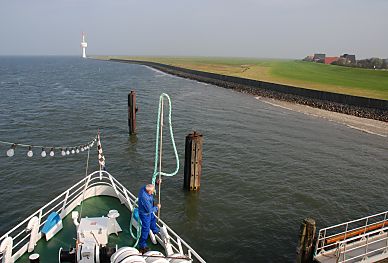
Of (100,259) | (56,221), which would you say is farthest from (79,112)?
(100,259)

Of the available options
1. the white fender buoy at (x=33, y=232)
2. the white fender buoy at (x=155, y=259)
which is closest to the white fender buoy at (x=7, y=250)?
the white fender buoy at (x=33, y=232)

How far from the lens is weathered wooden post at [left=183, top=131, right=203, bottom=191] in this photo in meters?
18.1

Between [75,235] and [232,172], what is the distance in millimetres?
14480

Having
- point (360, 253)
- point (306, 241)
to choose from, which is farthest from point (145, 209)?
point (360, 253)

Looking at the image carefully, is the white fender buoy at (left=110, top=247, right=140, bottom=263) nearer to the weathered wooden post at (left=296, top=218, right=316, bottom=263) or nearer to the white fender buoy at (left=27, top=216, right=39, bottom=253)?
the white fender buoy at (left=27, top=216, right=39, bottom=253)

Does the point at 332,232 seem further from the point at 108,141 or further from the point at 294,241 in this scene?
the point at 108,141

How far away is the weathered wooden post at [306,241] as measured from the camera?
11547 millimetres

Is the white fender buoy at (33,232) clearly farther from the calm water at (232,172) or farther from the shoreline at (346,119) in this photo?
the shoreline at (346,119)

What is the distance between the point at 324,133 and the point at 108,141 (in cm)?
2408

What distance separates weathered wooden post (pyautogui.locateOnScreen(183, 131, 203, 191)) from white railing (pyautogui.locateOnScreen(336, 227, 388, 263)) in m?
8.64

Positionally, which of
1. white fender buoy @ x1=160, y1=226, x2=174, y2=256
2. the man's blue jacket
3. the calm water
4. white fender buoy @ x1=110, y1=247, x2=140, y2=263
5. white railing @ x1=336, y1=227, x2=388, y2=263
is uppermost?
the man's blue jacket

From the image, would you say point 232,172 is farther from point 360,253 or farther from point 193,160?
point 360,253

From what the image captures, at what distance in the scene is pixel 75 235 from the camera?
1053cm

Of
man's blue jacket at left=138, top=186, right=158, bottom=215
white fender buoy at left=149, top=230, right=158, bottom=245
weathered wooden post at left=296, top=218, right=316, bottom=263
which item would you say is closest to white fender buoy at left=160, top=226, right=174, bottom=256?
white fender buoy at left=149, top=230, right=158, bottom=245
